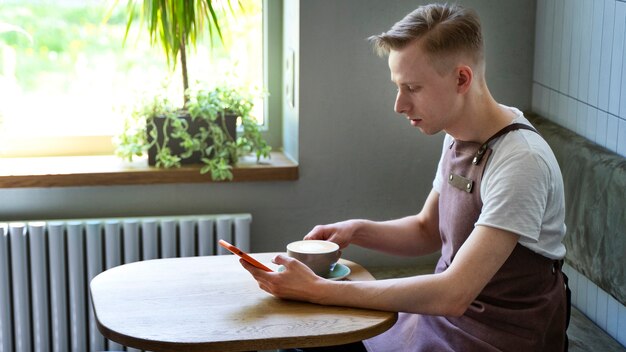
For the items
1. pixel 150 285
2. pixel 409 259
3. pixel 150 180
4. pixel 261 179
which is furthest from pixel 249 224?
pixel 150 285

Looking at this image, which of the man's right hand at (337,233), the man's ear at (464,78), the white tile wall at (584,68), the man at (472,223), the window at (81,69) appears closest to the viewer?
the man at (472,223)

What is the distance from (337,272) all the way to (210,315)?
0.37 m

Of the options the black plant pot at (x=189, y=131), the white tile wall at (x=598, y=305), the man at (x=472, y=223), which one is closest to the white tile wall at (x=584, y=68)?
the white tile wall at (x=598, y=305)

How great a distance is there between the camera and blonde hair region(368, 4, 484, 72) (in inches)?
77.0

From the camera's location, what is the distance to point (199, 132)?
119 inches

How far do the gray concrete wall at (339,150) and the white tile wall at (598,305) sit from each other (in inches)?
23.5

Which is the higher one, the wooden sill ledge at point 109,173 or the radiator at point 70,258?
the wooden sill ledge at point 109,173

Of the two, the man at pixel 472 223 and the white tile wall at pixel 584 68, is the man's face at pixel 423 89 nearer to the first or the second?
the man at pixel 472 223

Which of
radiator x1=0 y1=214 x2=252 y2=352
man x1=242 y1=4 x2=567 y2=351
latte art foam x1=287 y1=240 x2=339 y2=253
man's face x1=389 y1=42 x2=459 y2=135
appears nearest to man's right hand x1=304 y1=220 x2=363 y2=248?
latte art foam x1=287 y1=240 x2=339 y2=253

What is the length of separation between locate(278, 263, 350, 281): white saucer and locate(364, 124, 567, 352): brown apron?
0.23 m

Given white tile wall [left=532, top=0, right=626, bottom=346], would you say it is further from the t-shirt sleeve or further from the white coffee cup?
the white coffee cup

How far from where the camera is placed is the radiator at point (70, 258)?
9.59 feet

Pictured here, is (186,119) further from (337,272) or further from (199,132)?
(337,272)

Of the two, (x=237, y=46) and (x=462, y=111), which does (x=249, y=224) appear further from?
(x=462, y=111)
